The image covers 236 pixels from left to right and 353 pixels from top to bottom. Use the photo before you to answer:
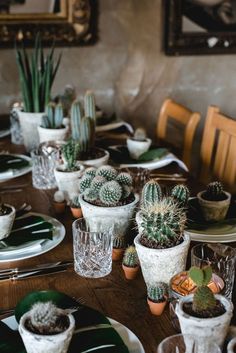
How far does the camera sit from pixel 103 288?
1.12 metres

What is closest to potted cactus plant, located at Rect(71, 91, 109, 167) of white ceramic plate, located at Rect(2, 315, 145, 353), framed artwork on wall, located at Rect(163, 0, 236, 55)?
white ceramic plate, located at Rect(2, 315, 145, 353)

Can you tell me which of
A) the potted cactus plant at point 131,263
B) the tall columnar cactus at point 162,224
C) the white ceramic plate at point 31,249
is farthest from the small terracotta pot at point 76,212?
the tall columnar cactus at point 162,224

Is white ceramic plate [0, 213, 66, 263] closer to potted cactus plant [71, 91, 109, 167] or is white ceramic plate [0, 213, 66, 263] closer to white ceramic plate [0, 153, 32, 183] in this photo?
potted cactus plant [71, 91, 109, 167]

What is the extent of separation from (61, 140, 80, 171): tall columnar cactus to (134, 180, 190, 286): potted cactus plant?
0.54 metres

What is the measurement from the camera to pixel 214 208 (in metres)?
1.43

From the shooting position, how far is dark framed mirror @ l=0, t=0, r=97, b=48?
3.03 m

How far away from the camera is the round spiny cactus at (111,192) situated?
3.94 feet

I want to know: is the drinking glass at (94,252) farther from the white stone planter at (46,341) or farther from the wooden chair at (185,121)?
the wooden chair at (185,121)

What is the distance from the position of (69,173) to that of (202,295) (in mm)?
795

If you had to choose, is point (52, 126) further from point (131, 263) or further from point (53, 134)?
point (131, 263)

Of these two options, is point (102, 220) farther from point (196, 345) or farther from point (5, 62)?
point (5, 62)

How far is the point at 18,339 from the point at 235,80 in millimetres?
2327

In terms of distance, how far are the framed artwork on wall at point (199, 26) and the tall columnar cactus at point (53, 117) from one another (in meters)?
1.32

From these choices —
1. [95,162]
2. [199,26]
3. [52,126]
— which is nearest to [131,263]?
[95,162]
